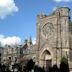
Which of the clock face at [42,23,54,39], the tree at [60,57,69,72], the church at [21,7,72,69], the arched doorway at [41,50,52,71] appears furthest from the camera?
the clock face at [42,23,54,39]

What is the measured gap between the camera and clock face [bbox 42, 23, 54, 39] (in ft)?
203

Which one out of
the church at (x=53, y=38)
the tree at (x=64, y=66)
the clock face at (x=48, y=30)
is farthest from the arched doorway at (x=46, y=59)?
the tree at (x=64, y=66)

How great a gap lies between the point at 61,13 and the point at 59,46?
24.6 feet

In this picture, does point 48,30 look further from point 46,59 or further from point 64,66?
point 64,66

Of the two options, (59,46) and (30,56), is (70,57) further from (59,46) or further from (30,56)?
(30,56)

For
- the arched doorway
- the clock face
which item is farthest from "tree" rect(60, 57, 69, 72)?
the clock face

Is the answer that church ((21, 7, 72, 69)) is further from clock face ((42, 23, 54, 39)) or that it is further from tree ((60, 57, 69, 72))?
tree ((60, 57, 69, 72))

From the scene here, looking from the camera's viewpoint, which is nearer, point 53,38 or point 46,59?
point 53,38

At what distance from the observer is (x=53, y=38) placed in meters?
60.5

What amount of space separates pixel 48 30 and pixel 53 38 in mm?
3254

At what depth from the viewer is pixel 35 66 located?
6047cm

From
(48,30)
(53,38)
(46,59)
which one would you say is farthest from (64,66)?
(48,30)

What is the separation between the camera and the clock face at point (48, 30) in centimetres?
6178

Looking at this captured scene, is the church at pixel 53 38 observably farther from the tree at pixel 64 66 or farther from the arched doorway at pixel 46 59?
the tree at pixel 64 66
